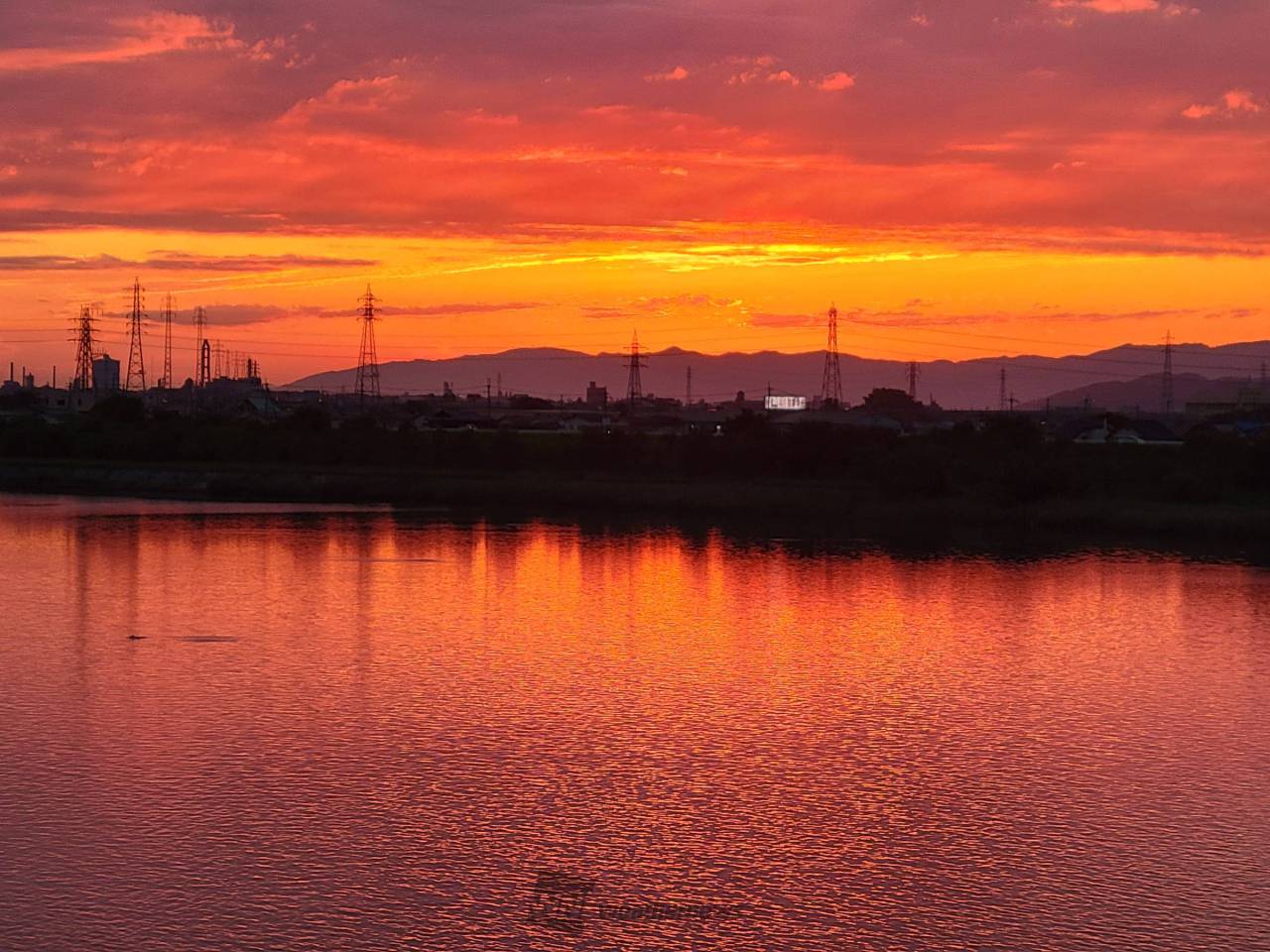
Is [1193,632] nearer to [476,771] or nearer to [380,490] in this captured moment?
[476,771]

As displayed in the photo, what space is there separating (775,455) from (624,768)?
48.8 m

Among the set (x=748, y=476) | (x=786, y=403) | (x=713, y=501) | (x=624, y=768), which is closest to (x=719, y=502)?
(x=713, y=501)

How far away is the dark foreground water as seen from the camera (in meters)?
12.6

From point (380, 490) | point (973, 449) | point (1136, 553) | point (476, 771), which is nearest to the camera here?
point (476, 771)

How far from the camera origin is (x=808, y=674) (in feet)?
74.2

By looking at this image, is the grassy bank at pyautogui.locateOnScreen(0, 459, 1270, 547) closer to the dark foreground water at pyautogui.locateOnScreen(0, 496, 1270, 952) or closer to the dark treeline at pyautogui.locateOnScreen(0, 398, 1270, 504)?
the dark treeline at pyautogui.locateOnScreen(0, 398, 1270, 504)

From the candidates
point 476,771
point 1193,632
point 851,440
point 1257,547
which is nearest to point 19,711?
point 476,771

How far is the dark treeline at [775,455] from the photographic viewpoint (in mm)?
54062

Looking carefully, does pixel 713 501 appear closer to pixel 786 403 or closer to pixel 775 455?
pixel 775 455

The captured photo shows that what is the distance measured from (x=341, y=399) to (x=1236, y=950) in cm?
18917

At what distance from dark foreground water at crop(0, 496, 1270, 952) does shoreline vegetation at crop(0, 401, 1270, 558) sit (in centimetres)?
1690

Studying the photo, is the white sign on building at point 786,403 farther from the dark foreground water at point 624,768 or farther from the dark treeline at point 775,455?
the dark foreground water at point 624,768

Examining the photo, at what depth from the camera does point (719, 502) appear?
5388 centimetres

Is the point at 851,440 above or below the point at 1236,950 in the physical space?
above
